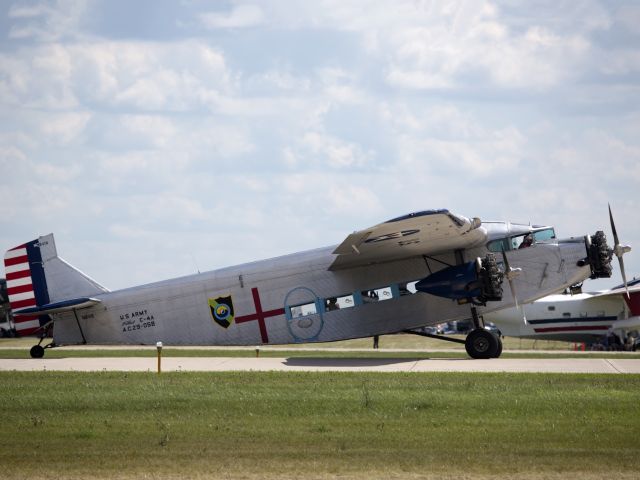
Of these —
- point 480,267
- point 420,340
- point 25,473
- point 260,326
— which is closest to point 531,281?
point 480,267

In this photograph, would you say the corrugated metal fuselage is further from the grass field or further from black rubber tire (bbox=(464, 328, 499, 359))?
the grass field

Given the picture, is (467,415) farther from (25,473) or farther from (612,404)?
(25,473)

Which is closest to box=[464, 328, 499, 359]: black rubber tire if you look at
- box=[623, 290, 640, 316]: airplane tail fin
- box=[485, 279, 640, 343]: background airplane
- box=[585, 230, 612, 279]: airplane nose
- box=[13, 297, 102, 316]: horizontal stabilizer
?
box=[585, 230, 612, 279]: airplane nose

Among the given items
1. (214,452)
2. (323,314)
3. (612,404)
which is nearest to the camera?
(214,452)

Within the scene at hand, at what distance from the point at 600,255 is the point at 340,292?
7656mm

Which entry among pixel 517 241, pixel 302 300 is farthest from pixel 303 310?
pixel 517 241

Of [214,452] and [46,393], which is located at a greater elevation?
[46,393]

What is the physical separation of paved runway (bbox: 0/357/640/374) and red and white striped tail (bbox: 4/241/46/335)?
1.38 meters

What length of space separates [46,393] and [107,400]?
192 centimetres

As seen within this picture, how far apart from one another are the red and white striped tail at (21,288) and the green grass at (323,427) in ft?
25.0

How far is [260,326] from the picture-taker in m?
27.7

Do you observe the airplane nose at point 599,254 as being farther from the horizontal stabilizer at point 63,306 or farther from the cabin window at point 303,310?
the horizontal stabilizer at point 63,306

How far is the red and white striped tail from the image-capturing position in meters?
29.2

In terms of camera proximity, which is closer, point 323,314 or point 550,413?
point 550,413
